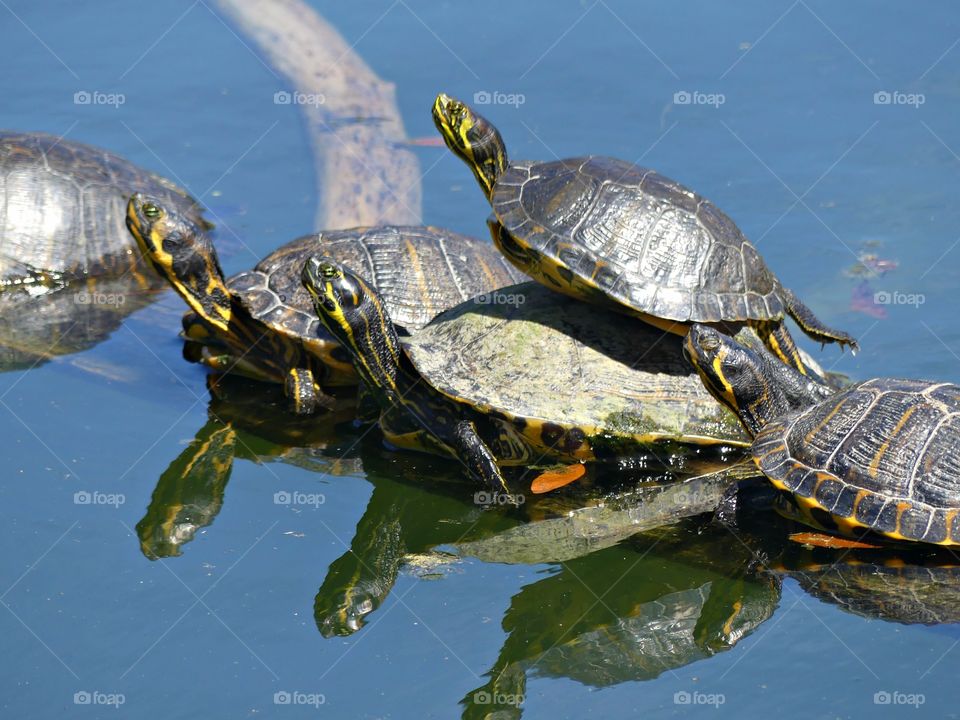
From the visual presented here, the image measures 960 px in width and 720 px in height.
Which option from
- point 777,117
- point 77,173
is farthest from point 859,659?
point 77,173

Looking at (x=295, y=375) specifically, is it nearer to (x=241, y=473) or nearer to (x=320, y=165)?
(x=241, y=473)

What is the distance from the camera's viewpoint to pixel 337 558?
720cm

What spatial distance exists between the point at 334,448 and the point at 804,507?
337 centimetres

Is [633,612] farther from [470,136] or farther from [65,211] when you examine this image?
[65,211]
